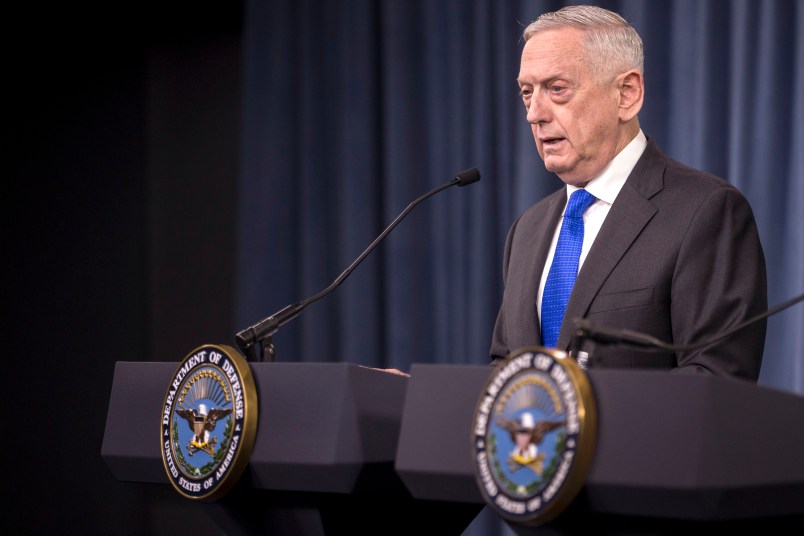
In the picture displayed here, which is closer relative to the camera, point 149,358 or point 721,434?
point 721,434

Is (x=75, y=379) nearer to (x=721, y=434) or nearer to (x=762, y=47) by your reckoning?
(x=762, y=47)

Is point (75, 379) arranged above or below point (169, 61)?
below

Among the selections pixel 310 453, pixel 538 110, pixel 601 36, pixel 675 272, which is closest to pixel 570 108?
pixel 538 110

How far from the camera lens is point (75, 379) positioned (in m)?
3.72

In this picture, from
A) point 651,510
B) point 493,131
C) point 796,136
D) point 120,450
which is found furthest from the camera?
point 493,131

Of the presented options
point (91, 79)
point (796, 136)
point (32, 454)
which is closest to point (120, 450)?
point (796, 136)

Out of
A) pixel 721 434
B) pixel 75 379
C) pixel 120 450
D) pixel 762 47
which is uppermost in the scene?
pixel 762 47

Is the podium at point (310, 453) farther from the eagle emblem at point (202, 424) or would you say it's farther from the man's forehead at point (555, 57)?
the man's forehead at point (555, 57)

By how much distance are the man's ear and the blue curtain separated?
884 mm

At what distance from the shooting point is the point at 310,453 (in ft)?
4.37

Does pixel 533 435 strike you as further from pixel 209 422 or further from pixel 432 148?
pixel 432 148

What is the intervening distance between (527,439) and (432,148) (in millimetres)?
2439

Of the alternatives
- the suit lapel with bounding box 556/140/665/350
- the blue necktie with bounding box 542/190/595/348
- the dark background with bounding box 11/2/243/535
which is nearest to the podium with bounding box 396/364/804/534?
the suit lapel with bounding box 556/140/665/350

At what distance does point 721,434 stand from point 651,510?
103 mm
